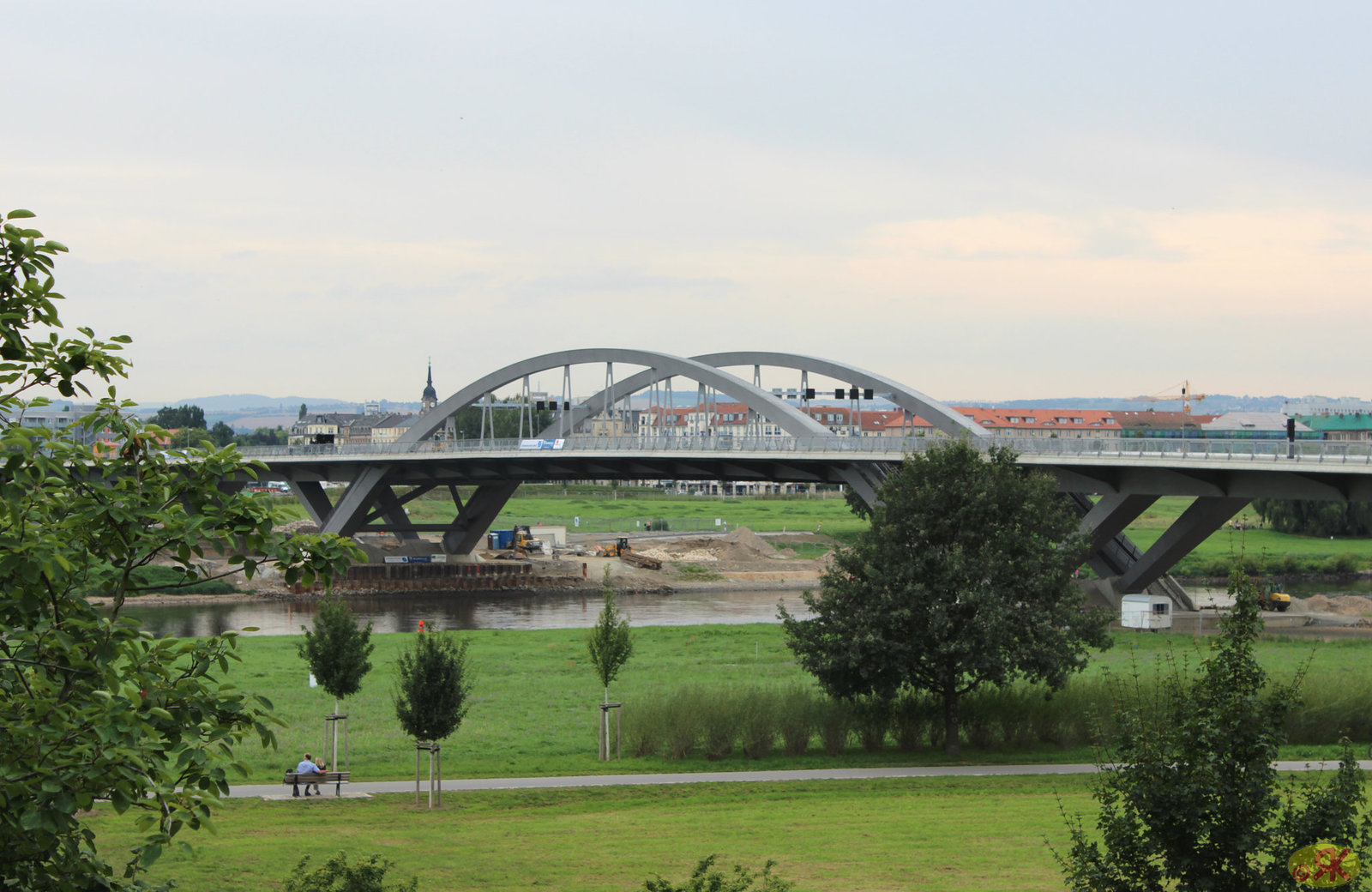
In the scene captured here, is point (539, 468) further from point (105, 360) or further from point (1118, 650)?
point (105, 360)

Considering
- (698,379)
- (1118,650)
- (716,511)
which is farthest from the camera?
(716,511)

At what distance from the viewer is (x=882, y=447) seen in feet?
202

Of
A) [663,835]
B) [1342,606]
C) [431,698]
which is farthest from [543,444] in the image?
[663,835]

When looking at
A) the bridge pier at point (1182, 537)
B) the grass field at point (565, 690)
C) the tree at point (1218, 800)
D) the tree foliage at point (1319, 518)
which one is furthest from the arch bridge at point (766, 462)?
the tree foliage at point (1319, 518)

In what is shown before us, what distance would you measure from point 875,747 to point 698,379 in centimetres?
4953

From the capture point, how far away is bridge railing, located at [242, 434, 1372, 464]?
149 feet

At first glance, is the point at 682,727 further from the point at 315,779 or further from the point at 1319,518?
the point at 1319,518

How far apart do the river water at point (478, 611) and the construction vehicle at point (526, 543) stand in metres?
12.8

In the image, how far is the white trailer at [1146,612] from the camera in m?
53.7

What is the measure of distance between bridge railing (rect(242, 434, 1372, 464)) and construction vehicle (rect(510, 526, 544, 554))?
1157 centimetres

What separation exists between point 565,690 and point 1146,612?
28359 mm

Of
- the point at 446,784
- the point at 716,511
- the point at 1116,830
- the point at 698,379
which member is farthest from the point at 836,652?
the point at 716,511

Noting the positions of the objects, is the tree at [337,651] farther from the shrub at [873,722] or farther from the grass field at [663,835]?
the shrub at [873,722]

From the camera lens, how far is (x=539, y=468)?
78.4 meters
